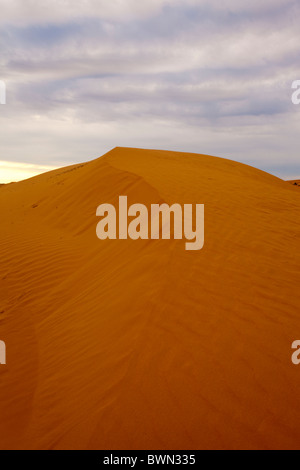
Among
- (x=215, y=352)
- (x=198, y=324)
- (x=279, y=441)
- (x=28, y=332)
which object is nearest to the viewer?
(x=279, y=441)

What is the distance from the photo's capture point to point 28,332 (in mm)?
5121

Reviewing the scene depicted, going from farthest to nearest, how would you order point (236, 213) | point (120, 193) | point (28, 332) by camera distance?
point (120, 193) < point (236, 213) < point (28, 332)

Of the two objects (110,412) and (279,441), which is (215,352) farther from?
(110,412)

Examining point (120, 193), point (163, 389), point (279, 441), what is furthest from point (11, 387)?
point (120, 193)

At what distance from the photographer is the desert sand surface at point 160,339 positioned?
9.12ft

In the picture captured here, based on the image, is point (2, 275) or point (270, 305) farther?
point (2, 275)

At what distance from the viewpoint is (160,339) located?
356 centimetres

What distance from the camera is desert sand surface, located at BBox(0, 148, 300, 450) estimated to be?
109 inches

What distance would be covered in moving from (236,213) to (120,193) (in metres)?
3.54

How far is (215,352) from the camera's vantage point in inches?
132

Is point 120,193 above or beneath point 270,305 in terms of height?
above


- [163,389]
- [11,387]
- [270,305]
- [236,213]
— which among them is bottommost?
[11,387]

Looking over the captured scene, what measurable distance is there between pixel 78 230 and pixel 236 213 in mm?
4160

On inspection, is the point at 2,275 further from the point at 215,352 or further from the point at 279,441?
the point at 279,441
